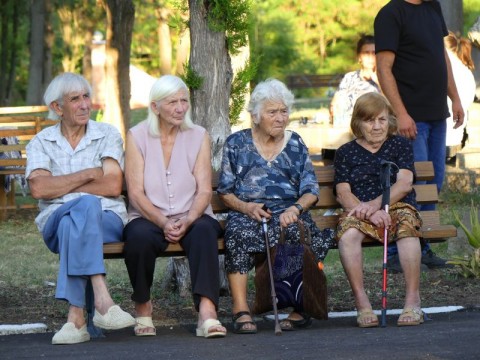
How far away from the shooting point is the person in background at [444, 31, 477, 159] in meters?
11.5

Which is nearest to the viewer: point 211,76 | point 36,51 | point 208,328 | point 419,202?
point 208,328

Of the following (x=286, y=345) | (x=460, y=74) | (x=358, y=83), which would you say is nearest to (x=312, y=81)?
(x=460, y=74)

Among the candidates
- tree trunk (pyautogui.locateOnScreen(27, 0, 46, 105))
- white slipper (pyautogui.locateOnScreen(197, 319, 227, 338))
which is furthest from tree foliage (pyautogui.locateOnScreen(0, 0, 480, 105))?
white slipper (pyautogui.locateOnScreen(197, 319, 227, 338))

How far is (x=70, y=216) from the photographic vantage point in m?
6.42

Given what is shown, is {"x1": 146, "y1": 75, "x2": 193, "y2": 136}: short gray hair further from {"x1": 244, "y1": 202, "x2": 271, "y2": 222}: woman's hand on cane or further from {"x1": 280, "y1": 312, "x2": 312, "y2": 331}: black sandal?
{"x1": 280, "y1": 312, "x2": 312, "y2": 331}: black sandal

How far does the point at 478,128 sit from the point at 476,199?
7.01 feet

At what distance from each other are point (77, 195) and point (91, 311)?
0.67 metres

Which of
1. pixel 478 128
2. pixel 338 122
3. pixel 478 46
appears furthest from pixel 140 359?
pixel 478 46

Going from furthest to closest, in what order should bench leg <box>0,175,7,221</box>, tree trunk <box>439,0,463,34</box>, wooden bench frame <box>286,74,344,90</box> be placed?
wooden bench frame <box>286,74,344,90</box> → tree trunk <box>439,0,463,34</box> → bench leg <box>0,175,7,221</box>

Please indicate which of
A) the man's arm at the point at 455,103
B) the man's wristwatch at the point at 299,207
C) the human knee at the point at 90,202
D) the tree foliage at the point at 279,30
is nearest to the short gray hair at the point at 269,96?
the man's wristwatch at the point at 299,207

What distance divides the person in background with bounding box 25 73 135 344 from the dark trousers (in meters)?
0.19

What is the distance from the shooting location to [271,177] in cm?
688

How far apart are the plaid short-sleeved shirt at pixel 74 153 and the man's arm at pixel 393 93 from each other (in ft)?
6.33

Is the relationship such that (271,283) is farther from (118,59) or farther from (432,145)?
(118,59)
